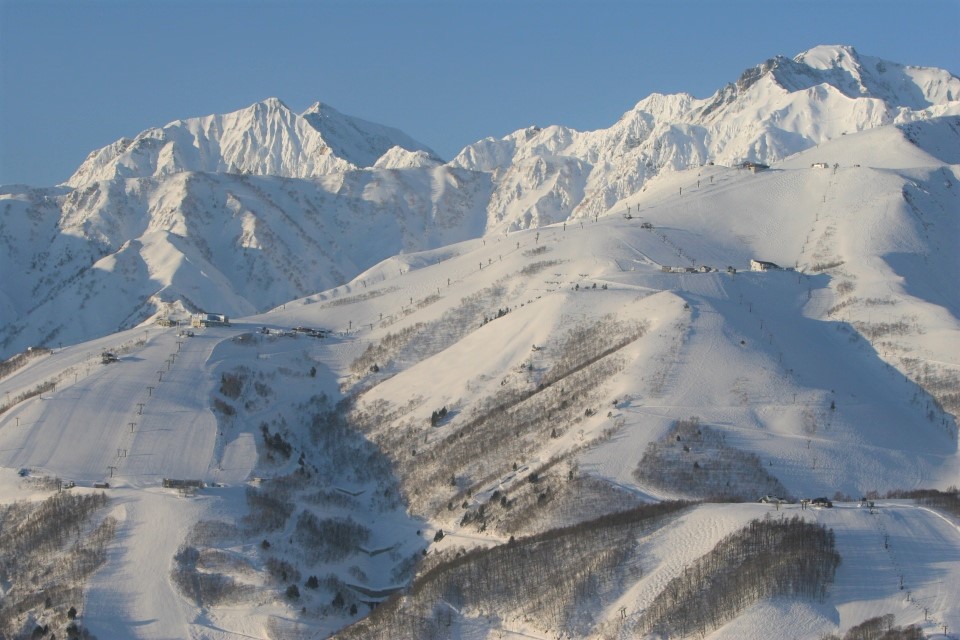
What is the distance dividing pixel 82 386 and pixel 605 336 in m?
63.2

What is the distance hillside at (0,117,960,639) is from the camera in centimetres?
12462

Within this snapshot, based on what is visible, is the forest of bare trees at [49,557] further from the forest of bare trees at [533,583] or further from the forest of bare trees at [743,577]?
the forest of bare trees at [743,577]

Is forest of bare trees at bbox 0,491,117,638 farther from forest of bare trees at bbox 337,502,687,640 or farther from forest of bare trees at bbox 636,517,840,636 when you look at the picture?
forest of bare trees at bbox 636,517,840,636

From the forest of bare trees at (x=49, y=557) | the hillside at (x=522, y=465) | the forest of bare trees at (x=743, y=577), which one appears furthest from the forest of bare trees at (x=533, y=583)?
the forest of bare trees at (x=49, y=557)

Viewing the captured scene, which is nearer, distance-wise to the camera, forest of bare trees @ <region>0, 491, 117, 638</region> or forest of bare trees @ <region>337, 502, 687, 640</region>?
forest of bare trees @ <region>337, 502, 687, 640</region>

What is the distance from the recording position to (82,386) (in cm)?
18325

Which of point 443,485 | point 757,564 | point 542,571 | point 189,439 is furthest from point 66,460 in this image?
point 757,564

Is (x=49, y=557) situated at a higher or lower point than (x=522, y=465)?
lower

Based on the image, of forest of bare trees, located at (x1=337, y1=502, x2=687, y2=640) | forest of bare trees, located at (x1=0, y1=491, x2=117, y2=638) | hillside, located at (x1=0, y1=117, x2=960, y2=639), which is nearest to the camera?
forest of bare trees, located at (x1=337, y1=502, x2=687, y2=640)

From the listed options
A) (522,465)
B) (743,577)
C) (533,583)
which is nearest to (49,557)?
(522,465)

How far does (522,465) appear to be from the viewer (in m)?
152

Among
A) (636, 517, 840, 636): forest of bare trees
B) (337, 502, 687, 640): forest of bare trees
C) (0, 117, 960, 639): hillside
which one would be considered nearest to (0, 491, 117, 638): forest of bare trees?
(0, 117, 960, 639): hillside

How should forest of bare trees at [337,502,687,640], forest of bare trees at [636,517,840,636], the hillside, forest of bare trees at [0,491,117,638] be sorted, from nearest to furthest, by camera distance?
forest of bare trees at [636,517,840,636], forest of bare trees at [337,502,687,640], the hillside, forest of bare trees at [0,491,117,638]

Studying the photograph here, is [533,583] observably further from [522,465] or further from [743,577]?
[522,465]
